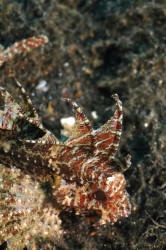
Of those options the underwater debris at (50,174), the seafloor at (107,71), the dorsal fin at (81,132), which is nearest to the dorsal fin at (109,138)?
the underwater debris at (50,174)

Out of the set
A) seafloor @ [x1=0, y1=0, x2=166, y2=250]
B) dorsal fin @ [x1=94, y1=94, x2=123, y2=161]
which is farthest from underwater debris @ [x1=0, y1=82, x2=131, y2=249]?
seafloor @ [x1=0, y1=0, x2=166, y2=250]

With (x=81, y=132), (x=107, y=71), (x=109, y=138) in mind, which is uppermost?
(x=107, y=71)

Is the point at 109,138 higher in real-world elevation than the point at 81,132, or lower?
lower

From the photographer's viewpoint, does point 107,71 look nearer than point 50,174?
No

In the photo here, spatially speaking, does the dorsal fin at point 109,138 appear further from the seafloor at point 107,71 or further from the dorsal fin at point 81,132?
the seafloor at point 107,71

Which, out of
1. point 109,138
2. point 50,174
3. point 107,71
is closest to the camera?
point 109,138

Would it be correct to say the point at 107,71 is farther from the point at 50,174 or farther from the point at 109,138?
the point at 50,174

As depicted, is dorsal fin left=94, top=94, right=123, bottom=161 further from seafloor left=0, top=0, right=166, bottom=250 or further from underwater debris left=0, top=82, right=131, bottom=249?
seafloor left=0, top=0, right=166, bottom=250

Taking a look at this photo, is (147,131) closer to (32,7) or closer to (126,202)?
(126,202)

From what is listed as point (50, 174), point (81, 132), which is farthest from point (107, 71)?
point (50, 174)
